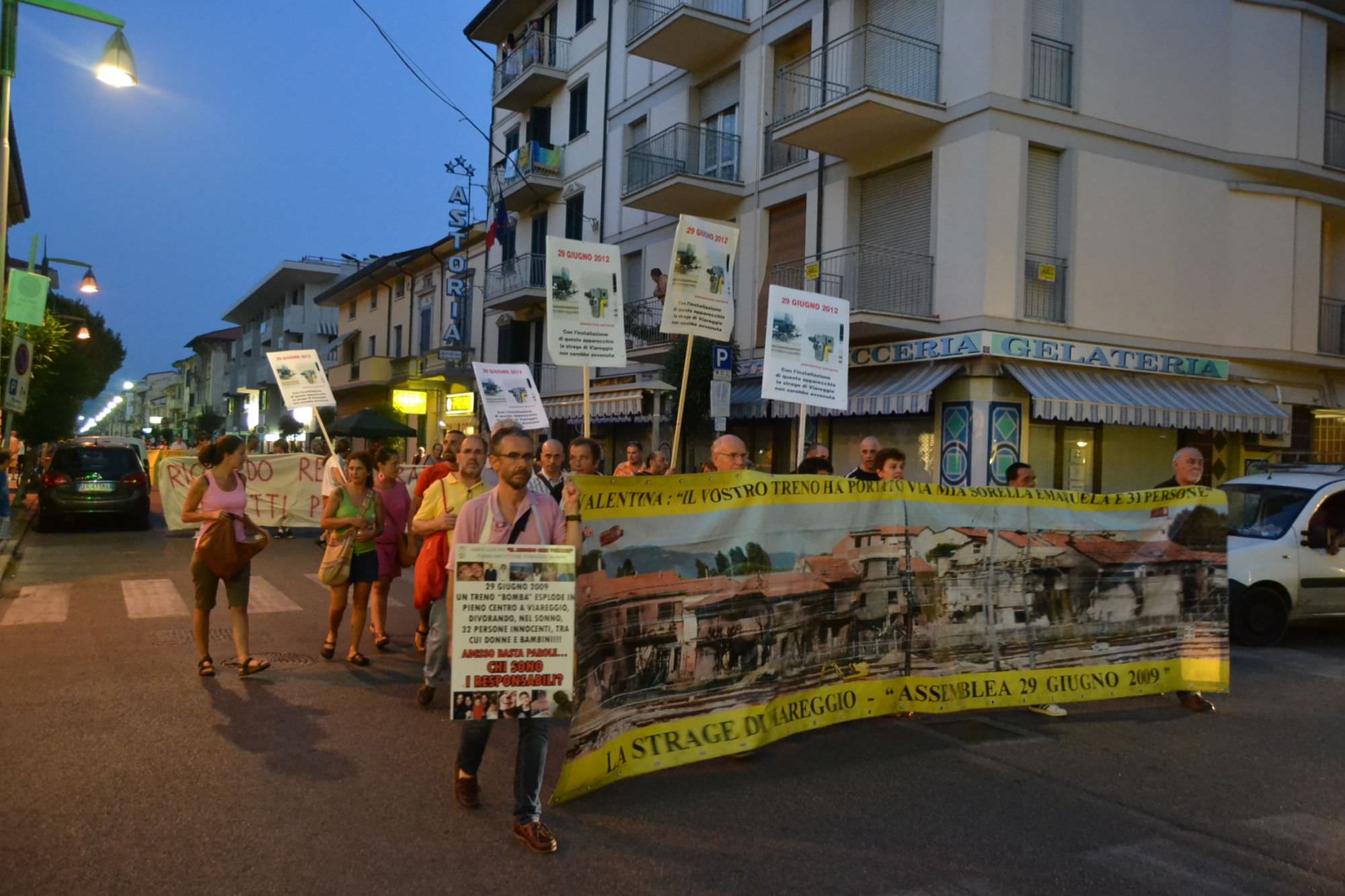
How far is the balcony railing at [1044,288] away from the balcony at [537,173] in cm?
1555

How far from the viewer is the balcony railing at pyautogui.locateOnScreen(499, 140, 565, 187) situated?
27.9 meters

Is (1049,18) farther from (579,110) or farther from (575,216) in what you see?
(579,110)

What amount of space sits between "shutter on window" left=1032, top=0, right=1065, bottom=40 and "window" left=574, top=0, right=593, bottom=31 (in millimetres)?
14479

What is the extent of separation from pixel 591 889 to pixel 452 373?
104 feet

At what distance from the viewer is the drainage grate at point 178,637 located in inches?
329

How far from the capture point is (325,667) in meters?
7.66

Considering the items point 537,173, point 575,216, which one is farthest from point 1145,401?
point 537,173

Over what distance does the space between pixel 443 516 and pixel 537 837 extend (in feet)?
9.16

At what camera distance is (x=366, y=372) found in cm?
4050

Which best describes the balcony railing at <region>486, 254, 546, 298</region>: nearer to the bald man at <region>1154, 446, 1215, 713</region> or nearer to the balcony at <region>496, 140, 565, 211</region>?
the balcony at <region>496, 140, 565, 211</region>

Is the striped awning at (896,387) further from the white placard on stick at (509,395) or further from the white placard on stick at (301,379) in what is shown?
the white placard on stick at (301,379)

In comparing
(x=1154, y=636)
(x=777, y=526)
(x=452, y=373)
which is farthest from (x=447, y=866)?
(x=452, y=373)

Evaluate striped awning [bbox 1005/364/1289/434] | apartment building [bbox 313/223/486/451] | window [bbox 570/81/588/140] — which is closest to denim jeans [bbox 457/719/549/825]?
striped awning [bbox 1005/364/1289/434]

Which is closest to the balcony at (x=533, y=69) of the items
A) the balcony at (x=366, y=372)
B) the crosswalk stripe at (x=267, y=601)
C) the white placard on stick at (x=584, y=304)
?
the balcony at (x=366, y=372)
